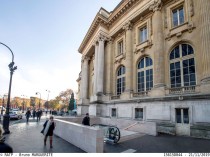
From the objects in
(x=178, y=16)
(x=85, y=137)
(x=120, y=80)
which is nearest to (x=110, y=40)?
(x=120, y=80)

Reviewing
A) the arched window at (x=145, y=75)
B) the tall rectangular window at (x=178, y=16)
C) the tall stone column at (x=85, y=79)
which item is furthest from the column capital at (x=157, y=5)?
the tall stone column at (x=85, y=79)

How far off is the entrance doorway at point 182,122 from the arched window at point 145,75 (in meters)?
4.86

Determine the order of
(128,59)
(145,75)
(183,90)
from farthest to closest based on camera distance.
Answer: (128,59) < (145,75) < (183,90)

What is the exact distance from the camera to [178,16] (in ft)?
52.7

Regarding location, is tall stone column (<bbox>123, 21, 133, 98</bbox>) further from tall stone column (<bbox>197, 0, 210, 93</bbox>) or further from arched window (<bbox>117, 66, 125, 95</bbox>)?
tall stone column (<bbox>197, 0, 210, 93</bbox>)

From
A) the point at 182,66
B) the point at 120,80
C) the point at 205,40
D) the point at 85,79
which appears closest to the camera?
the point at 205,40

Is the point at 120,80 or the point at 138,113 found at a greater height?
the point at 120,80

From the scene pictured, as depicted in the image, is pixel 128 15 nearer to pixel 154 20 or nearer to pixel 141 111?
pixel 154 20

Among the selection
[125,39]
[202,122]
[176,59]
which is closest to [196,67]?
[176,59]

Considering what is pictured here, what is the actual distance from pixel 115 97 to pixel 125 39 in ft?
28.3

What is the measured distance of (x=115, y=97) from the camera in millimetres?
21766

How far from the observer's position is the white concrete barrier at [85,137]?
659cm

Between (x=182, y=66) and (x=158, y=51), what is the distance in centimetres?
288

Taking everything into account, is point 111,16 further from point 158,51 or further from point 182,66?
point 182,66
